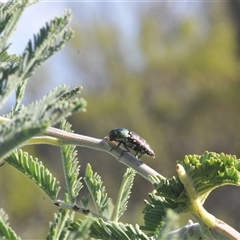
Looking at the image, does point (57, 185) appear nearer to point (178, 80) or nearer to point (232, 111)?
point (232, 111)

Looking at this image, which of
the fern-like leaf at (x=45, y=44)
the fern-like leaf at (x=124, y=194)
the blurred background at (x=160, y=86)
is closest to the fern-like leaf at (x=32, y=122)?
the fern-like leaf at (x=45, y=44)

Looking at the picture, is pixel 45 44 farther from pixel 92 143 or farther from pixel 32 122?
pixel 92 143

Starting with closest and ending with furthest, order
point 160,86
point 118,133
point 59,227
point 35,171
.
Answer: point 59,227 → point 35,171 → point 118,133 → point 160,86

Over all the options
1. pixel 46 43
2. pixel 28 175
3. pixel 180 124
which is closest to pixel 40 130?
pixel 46 43

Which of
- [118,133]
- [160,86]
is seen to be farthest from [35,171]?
[160,86]

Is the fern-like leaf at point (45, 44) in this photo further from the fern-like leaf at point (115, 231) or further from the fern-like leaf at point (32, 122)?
the fern-like leaf at point (115, 231)

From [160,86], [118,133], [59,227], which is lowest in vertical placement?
[59,227]
